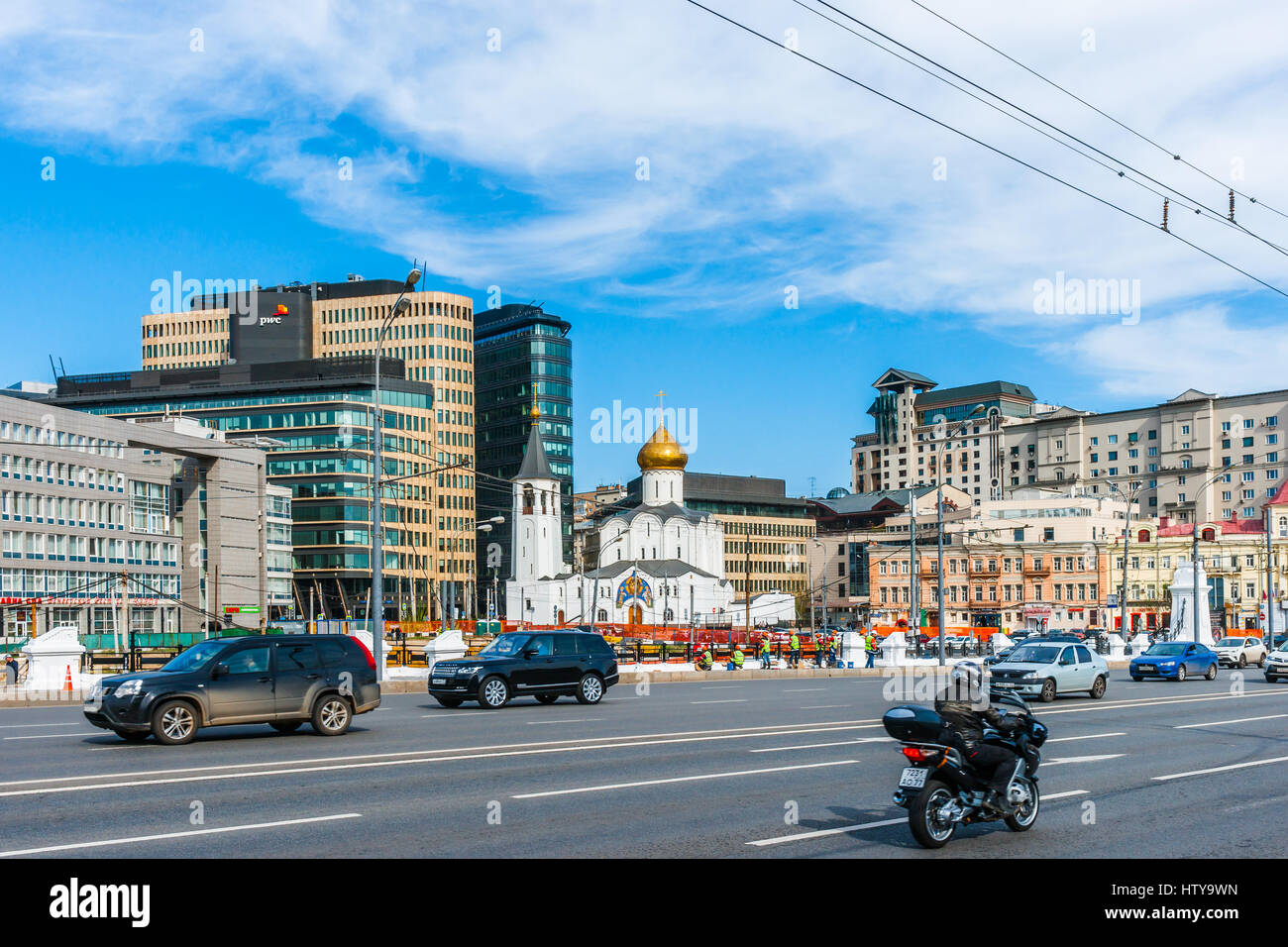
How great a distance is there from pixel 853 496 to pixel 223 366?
8792 cm

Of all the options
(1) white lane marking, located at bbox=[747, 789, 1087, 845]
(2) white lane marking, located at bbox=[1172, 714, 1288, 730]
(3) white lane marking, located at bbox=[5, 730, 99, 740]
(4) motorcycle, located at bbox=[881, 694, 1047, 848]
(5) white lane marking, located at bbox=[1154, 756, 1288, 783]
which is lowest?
(2) white lane marking, located at bbox=[1172, 714, 1288, 730]

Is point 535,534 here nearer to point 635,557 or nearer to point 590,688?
point 635,557

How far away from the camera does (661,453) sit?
Result: 424ft

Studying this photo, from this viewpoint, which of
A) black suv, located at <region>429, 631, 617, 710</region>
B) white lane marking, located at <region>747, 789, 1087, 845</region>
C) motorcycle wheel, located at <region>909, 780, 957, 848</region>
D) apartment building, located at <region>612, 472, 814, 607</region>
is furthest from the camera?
apartment building, located at <region>612, 472, 814, 607</region>

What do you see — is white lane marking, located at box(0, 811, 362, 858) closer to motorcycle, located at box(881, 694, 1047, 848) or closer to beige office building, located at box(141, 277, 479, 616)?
motorcycle, located at box(881, 694, 1047, 848)

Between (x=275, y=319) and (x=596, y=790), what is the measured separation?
14349cm

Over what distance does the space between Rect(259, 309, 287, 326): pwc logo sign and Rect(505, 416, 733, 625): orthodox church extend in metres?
38.7

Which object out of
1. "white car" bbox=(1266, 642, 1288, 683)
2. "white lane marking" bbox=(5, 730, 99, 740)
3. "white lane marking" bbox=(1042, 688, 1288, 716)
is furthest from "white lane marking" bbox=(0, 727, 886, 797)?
"white car" bbox=(1266, 642, 1288, 683)

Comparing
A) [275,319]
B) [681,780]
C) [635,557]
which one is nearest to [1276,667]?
[681,780]

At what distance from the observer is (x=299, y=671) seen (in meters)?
19.8

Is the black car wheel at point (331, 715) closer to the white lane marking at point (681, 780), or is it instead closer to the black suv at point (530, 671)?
the black suv at point (530, 671)

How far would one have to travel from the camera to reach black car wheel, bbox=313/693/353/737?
19.9 meters

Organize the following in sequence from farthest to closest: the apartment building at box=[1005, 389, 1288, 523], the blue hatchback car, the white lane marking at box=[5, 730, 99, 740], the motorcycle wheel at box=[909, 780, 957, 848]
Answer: the apartment building at box=[1005, 389, 1288, 523]
the blue hatchback car
the white lane marking at box=[5, 730, 99, 740]
the motorcycle wheel at box=[909, 780, 957, 848]
